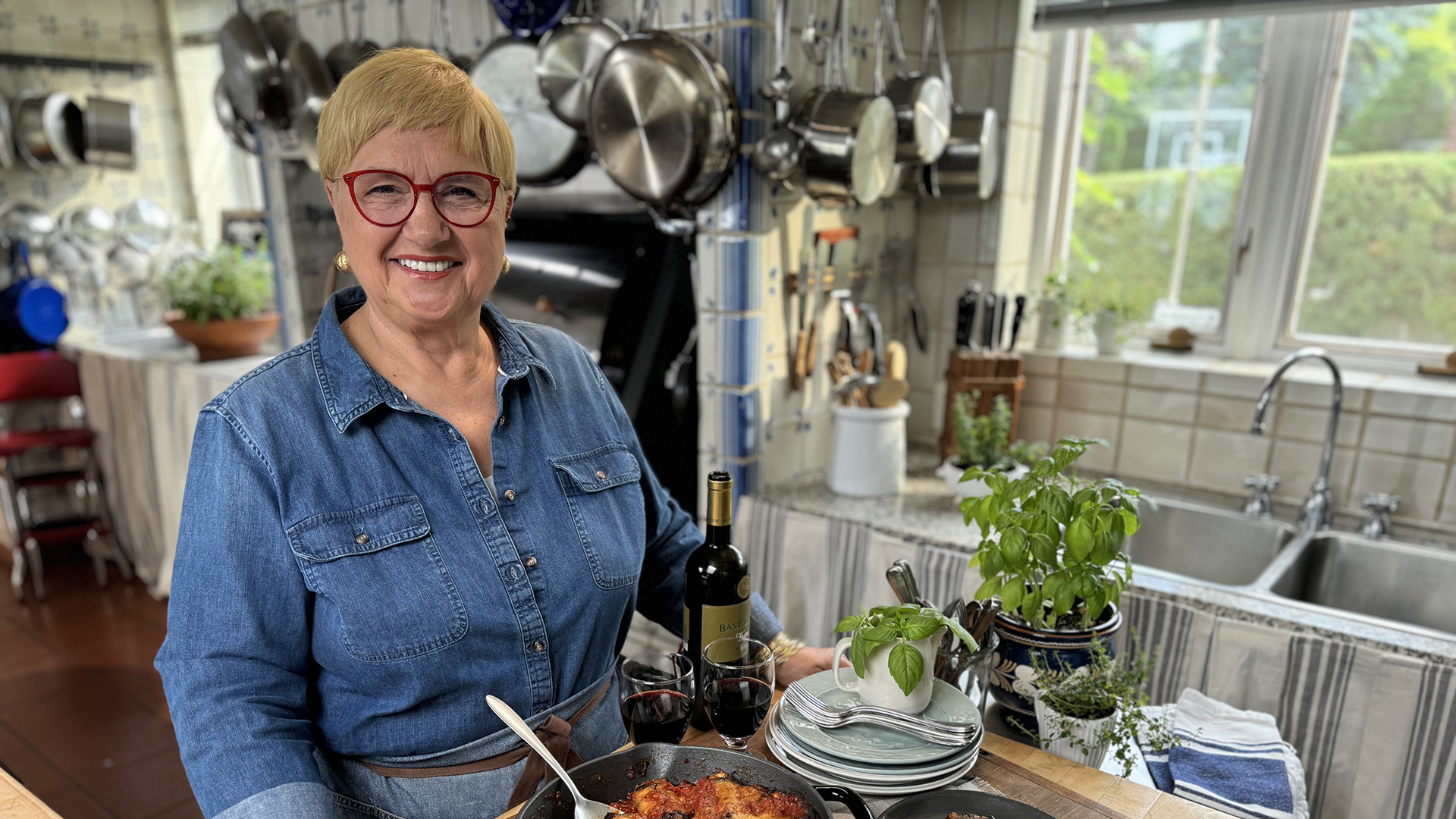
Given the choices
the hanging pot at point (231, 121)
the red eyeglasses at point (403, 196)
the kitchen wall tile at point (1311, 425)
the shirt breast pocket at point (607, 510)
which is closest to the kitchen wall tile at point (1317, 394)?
the kitchen wall tile at point (1311, 425)

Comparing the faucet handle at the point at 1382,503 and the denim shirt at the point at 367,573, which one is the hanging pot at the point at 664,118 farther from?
the faucet handle at the point at 1382,503

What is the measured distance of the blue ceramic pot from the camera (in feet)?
3.49

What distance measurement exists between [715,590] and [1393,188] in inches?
75.1

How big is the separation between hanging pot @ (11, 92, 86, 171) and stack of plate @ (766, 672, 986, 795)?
4.03m

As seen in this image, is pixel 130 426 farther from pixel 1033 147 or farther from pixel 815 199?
pixel 1033 147

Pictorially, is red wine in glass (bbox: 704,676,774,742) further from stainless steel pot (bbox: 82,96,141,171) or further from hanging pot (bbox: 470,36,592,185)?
stainless steel pot (bbox: 82,96,141,171)

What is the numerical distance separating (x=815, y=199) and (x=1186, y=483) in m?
1.13

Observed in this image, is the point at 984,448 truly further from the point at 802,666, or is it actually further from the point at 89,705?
the point at 89,705

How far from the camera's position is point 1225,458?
6.75ft

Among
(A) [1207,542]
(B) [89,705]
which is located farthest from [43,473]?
(A) [1207,542]

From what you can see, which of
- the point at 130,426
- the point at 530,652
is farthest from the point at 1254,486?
the point at 130,426

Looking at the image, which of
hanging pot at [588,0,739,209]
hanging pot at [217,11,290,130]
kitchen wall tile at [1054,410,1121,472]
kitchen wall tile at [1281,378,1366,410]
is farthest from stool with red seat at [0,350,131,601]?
kitchen wall tile at [1281,378,1366,410]

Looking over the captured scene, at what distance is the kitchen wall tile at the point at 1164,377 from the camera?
6.84 feet

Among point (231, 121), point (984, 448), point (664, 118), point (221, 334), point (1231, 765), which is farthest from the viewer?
point (221, 334)
